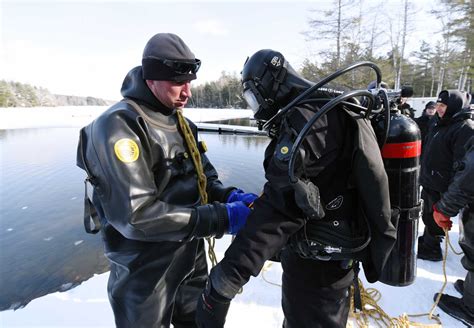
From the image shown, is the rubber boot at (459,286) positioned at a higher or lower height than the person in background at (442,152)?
lower

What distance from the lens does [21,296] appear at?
148 inches

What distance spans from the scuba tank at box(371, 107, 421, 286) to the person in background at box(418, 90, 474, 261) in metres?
2.52

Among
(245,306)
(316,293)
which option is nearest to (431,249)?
(245,306)

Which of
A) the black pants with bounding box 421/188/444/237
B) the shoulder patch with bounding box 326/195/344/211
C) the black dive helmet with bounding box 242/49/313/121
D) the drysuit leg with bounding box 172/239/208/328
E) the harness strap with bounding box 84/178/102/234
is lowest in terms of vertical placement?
the black pants with bounding box 421/188/444/237

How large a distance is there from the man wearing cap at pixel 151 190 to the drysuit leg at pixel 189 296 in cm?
13

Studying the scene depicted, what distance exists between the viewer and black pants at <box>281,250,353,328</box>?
1.43 m

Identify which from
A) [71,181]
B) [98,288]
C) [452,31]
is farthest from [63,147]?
[452,31]

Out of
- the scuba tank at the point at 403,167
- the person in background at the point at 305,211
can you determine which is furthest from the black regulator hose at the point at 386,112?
the person in background at the point at 305,211

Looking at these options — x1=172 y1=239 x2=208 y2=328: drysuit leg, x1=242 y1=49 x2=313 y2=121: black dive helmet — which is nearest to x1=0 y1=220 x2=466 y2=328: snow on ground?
x1=172 y1=239 x2=208 y2=328: drysuit leg

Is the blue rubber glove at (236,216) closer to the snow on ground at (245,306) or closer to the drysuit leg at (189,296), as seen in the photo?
the drysuit leg at (189,296)

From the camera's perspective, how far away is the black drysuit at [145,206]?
1320 millimetres

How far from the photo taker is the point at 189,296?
77.7 inches

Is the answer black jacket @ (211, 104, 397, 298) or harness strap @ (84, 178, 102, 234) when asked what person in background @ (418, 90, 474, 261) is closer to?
black jacket @ (211, 104, 397, 298)

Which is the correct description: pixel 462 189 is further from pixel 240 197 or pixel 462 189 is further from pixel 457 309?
pixel 240 197
